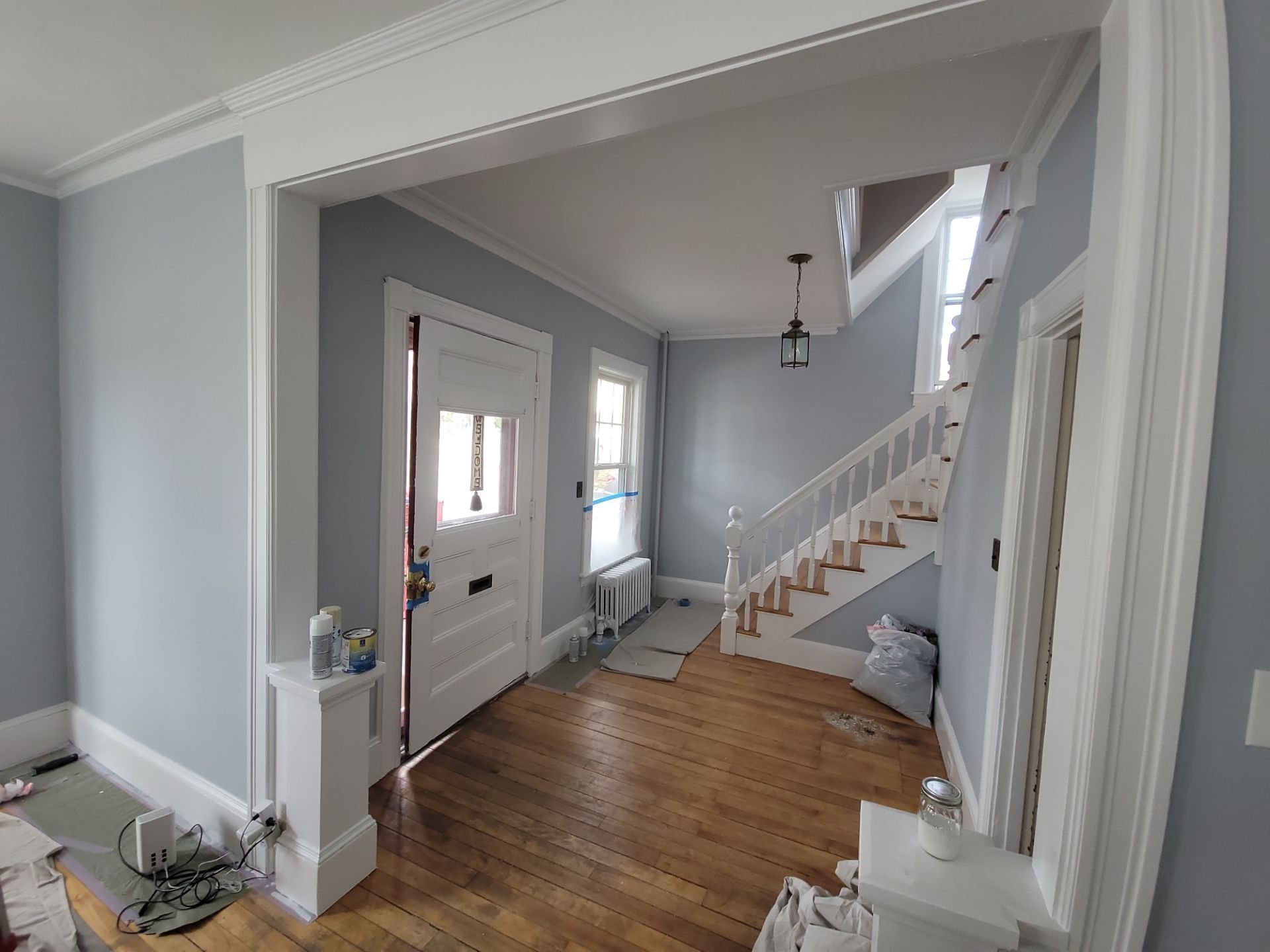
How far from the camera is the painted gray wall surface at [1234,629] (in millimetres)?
708

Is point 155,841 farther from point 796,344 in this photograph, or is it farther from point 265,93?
point 796,344

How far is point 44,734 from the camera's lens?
7.48ft

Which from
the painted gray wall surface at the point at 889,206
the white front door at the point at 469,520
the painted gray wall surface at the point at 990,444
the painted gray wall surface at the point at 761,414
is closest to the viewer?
the painted gray wall surface at the point at 990,444

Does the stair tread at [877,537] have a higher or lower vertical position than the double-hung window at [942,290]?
lower

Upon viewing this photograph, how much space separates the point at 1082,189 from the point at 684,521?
3.78 metres

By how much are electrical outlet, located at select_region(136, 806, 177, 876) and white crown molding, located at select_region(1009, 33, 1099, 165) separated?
3.38 metres

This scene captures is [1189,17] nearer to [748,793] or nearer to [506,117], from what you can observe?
[506,117]

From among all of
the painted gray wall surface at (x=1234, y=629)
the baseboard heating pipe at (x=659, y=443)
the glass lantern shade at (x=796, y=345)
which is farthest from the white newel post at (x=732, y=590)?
the painted gray wall surface at (x=1234, y=629)

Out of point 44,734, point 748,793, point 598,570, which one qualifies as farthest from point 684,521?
point 44,734

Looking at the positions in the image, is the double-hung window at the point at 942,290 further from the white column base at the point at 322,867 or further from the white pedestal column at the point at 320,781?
the white column base at the point at 322,867

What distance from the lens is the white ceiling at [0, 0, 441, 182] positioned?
4.00 ft

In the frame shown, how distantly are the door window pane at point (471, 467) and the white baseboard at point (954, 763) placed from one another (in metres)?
2.33

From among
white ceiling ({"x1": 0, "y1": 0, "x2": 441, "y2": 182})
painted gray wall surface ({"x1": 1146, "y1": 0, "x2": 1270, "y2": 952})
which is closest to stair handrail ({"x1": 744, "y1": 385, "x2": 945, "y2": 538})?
painted gray wall surface ({"x1": 1146, "y1": 0, "x2": 1270, "y2": 952})

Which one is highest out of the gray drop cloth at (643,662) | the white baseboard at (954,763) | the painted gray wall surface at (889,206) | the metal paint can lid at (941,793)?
the painted gray wall surface at (889,206)
